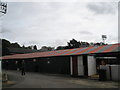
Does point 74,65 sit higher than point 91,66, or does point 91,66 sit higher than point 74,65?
point 74,65

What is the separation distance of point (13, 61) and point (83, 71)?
714 inches

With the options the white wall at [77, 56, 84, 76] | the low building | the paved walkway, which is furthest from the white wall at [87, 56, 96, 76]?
the paved walkway

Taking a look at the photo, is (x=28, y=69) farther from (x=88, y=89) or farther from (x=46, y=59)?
(x=88, y=89)

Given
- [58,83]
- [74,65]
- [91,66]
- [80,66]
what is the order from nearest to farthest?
[58,83] < [80,66] < [74,65] < [91,66]

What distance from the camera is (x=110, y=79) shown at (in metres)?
12.9

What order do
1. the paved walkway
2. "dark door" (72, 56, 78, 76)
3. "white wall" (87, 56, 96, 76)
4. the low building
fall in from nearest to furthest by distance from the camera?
the paved walkway
the low building
"dark door" (72, 56, 78, 76)
"white wall" (87, 56, 96, 76)

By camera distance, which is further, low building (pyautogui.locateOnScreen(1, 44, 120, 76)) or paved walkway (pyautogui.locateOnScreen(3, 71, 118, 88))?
low building (pyautogui.locateOnScreen(1, 44, 120, 76))

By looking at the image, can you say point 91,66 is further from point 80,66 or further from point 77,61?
point 77,61

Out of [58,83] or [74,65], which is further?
[74,65]

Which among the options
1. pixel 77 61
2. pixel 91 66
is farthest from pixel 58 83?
pixel 91 66

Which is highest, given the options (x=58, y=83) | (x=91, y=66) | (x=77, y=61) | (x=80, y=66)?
(x=77, y=61)

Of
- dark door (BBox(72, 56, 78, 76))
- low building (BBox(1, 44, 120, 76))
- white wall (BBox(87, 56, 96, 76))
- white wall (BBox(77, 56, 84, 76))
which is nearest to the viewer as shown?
low building (BBox(1, 44, 120, 76))

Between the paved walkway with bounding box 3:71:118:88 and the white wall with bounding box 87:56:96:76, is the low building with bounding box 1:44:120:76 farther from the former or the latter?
the paved walkway with bounding box 3:71:118:88

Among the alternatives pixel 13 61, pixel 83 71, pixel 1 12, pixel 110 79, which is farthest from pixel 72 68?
pixel 13 61
